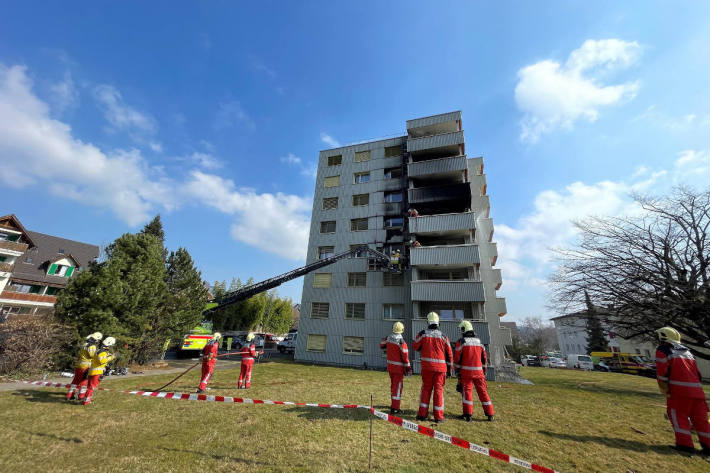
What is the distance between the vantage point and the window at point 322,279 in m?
22.3

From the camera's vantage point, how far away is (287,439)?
479 cm

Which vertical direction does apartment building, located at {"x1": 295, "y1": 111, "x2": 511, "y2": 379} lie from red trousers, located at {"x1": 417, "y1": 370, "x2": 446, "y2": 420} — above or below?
above

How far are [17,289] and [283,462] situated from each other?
4127cm

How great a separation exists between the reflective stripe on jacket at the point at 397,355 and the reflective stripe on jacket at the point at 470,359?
47.4 inches

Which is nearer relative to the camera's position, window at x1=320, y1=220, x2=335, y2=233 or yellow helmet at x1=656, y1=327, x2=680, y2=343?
yellow helmet at x1=656, y1=327, x2=680, y2=343

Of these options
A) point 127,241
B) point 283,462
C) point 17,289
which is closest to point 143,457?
point 283,462

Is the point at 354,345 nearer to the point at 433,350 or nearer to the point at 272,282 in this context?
the point at 272,282

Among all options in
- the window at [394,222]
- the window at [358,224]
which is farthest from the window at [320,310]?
the window at [394,222]

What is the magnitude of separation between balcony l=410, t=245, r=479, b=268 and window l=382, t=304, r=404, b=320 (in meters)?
3.59

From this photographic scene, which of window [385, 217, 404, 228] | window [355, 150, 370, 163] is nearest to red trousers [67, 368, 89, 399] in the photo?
window [385, 217, 404, 228]

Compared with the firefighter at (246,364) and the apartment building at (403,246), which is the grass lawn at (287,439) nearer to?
the firefighter at (246,364)

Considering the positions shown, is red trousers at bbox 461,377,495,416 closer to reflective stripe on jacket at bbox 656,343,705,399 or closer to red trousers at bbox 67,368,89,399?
reflective stripe on jacket at bbox 656,343,705,399

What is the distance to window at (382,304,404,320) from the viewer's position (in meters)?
19.8

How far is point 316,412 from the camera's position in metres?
6.45
